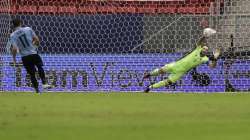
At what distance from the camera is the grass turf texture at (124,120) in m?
3.64

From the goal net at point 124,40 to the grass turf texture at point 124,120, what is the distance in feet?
15.3

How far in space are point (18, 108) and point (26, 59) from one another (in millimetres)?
3626

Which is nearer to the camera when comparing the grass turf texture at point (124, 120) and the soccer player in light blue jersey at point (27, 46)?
the grass turf texture at point (124, 120)

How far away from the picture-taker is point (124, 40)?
11539 millimetres

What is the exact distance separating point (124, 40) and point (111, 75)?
4.57 feet

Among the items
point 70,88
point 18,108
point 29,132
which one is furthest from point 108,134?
point 70,88

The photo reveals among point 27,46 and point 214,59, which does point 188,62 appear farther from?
point 27,46

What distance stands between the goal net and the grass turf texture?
4671 millimetres

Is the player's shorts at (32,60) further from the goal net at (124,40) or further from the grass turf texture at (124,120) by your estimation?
the grass turf texture at (124,120)

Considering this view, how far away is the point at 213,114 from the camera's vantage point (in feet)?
15.5

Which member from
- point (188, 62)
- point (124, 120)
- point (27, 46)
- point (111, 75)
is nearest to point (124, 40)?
point (111, 75)

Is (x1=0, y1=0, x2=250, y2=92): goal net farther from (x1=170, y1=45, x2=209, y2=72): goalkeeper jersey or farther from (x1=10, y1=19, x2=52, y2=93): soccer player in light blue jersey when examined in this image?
(x1=10, y1=19, x2=52, y2=93): soccer player in light blue jersey

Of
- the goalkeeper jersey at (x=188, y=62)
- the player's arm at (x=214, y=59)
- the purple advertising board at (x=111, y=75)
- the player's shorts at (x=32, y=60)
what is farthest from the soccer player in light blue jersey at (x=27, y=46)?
the player's arm at (x=214, y=59)

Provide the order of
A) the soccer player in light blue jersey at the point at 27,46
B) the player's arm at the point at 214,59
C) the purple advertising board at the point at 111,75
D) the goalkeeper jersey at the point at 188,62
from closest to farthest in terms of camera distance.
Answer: the soccer player in light blue jersey at the point at 27,46
the goalkeeper jersey at the point at 188,62
the player's arm at the point at 214,59
the purple advertising board at the point at 111,75
